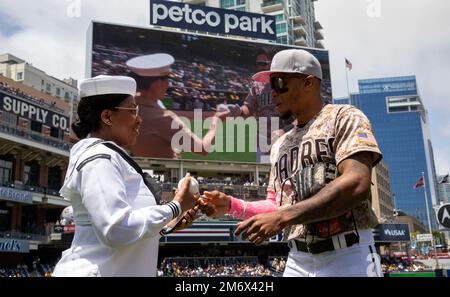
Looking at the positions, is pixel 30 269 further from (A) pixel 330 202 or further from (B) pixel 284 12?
(B) pixel 284 12

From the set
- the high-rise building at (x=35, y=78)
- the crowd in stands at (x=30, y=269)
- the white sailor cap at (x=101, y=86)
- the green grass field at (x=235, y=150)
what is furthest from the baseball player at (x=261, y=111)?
the white sailor cap at (x=101, y=86)

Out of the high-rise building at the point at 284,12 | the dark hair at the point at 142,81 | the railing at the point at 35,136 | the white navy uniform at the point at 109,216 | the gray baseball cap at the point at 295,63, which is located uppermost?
the high-rise building at the point at 284,12

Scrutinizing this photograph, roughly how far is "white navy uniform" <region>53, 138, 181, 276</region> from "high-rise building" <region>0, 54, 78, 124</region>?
6613cm

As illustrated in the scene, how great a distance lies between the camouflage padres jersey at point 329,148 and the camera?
2500mm

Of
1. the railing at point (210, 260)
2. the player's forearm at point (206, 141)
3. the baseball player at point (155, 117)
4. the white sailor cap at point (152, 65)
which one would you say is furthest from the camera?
the player's forearm at point (206, 141)

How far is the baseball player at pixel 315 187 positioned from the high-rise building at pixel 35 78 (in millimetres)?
65921

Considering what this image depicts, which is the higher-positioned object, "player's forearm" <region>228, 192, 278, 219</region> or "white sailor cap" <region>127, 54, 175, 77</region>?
"white sailor cap" <region>127, 54, 175, 77</region>

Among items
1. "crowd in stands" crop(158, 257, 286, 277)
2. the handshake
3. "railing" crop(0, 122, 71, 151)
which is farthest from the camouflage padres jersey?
"railing" crop(0, 122, 71, 151)

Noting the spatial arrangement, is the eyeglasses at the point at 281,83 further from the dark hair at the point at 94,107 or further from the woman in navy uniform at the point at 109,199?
the dark hair at the point at 94,107

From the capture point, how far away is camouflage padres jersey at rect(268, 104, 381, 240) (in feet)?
8.20

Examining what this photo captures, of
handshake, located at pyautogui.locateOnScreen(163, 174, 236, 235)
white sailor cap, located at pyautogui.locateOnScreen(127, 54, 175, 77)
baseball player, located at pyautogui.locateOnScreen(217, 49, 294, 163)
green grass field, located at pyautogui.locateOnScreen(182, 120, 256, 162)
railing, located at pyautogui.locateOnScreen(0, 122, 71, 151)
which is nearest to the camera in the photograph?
handshake, located at pyautogui.locateOnScreen(163, 174, 236, 235)

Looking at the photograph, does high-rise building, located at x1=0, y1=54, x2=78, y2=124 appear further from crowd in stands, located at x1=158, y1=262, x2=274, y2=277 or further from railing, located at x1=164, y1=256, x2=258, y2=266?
crowd in stands, located at x1=158, y1=262, x2=274, y2=277

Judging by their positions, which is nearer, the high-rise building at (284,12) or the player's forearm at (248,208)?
the player's forearm at (248,208)
